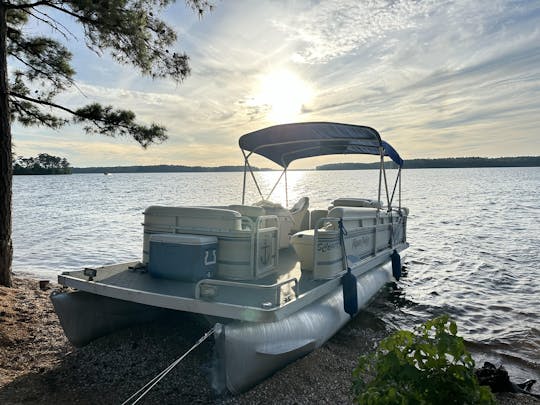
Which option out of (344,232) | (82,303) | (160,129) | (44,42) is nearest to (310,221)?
(344,232)

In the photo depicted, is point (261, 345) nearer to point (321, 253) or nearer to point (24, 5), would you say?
point (321, 253)

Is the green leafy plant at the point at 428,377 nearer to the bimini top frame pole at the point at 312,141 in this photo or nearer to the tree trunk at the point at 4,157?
the bimini top frame pole at the point at 312,141

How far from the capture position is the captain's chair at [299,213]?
816cm

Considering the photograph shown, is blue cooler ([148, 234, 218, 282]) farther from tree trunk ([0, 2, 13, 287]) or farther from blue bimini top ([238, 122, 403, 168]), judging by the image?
tree trunk ([0, 2, 13, 287])

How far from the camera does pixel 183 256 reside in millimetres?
4668

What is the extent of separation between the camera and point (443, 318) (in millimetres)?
2158

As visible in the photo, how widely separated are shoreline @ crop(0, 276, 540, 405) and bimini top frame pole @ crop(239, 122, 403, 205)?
11.0ft

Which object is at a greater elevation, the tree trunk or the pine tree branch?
the pine tree branch

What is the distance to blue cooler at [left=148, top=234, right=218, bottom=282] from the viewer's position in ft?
15.1

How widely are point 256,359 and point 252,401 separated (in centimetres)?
39

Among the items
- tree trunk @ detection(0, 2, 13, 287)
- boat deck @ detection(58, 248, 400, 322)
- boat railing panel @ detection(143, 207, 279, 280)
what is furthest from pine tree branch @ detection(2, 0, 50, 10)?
boat deck @ detection(58, 248, 400, 322)

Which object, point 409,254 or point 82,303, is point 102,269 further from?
point 409,254

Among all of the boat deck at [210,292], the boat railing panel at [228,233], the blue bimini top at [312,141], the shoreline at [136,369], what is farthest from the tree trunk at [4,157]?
the blue bimini top at [312,141]

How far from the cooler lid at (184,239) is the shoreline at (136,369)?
48.1 inches
